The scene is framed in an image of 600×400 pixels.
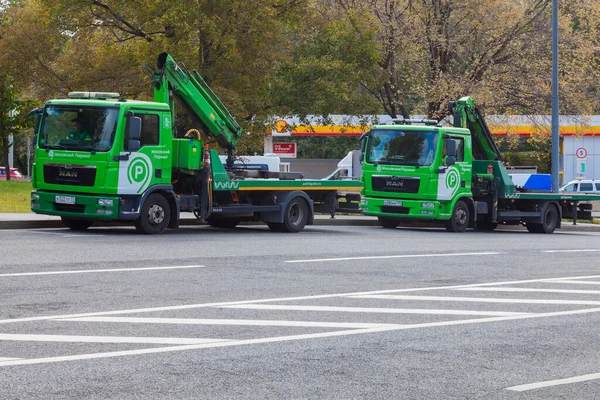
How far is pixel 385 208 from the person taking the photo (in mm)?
27047

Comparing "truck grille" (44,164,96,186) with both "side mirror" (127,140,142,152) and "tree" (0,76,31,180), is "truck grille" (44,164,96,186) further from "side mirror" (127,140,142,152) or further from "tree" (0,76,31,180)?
"tree" (0,76,31,180)

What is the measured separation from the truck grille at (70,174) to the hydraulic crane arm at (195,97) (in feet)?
8.33

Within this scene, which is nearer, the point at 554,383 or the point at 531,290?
the point at 554,383

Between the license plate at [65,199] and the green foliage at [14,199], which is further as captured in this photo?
the green foliage at [14,199]

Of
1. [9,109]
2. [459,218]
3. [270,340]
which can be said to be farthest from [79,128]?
[9,109]

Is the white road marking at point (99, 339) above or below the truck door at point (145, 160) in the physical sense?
below

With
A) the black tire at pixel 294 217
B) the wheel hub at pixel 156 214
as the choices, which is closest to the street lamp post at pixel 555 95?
A: the black tire at pixel 294 217

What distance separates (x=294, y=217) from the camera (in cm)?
2403

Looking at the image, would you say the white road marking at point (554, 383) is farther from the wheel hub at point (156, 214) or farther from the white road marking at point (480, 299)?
the wheel hub at point (156, 214)

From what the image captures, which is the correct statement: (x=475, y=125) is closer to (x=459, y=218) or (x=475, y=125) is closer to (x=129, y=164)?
(x=459, y=218)

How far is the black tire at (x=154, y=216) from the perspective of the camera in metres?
20.4

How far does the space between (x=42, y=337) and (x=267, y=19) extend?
23.1m

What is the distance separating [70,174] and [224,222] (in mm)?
5247

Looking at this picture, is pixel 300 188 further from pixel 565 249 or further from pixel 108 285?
pixel 108 285
